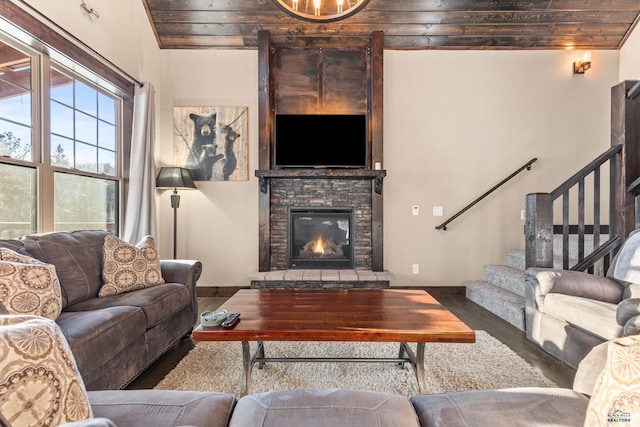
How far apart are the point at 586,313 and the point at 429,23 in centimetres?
345

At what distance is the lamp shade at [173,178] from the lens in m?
3.65

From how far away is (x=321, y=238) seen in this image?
4.05 meters

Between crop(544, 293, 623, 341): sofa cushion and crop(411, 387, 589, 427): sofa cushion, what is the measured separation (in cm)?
Answer: 113

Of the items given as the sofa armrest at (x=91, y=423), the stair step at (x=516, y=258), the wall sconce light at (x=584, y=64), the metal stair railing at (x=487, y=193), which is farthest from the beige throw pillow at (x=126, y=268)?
the wall sconce light at (x=584, y=64)

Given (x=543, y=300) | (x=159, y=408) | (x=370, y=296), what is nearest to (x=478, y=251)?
(x=543, y=300)

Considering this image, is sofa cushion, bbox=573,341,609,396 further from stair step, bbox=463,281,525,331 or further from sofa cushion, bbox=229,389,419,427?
stair step, bbox=463,281,525,331

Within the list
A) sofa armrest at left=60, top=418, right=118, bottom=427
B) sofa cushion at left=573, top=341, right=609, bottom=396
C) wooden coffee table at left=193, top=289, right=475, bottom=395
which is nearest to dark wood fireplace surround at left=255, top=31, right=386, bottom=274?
wooden coffee table at left=193, top=289, right=475, bottom=395

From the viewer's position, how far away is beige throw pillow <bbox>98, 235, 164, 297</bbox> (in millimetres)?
2232

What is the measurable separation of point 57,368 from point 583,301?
2705 mm

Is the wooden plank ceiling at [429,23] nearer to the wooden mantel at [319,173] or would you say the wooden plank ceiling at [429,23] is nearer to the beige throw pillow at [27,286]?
the wooden mantel at [319,173]

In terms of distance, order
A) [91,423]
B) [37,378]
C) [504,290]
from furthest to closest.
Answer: [504,290] < [37,378] < [91,423]

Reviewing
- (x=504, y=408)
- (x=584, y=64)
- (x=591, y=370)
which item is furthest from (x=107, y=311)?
(x=584, y=64)

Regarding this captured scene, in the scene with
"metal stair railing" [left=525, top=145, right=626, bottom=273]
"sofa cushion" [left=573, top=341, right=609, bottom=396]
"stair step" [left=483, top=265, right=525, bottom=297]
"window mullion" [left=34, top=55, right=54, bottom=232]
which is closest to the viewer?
"sofa cushion" [left=573, top=341, right=609, bottom=396]

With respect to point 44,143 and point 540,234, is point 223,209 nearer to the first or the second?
point 44,143
